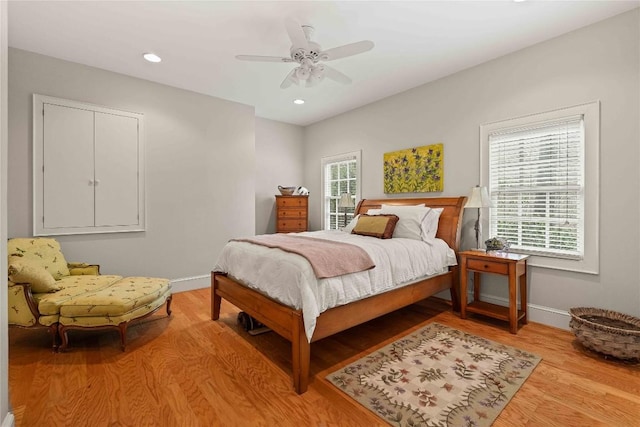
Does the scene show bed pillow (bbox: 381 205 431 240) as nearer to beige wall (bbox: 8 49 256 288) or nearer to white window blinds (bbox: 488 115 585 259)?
white window blinds (bbox: 488 115 585 259)

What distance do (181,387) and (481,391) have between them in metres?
1.97

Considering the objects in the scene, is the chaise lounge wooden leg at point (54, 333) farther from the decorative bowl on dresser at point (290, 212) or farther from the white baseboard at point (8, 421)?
the decorative bowl on dresser at point (290, 212)

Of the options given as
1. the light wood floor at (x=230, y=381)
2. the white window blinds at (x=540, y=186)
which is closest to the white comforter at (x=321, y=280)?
the light wood floor at (x=230, y=381)

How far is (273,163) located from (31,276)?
12.9 feet

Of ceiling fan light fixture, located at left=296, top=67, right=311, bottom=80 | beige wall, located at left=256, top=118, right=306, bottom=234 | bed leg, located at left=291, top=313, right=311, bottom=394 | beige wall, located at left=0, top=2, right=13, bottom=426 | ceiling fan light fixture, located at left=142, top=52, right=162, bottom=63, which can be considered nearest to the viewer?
beige wall, located at left=0, top=2, right=13, bottom=426

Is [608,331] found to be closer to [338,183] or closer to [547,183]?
[547,183]

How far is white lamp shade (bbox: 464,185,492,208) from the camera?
3100mm

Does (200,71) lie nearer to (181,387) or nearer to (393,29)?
(393,29)

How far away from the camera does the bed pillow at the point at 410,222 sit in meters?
3.28

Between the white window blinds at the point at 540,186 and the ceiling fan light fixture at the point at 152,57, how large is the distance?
386 cm

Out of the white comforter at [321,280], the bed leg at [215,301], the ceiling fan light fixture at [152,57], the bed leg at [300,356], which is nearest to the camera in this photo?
the bed leg at [300,356]

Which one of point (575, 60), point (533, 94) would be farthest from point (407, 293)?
point (575, 60)

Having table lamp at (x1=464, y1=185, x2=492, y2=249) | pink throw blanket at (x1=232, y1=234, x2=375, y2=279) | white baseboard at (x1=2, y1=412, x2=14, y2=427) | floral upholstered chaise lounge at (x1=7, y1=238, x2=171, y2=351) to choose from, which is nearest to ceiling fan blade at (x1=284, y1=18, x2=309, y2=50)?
pink throw blanket at (x1=232, y1=234, x2=375, y2=279)

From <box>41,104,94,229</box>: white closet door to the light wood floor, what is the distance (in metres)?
1.24
